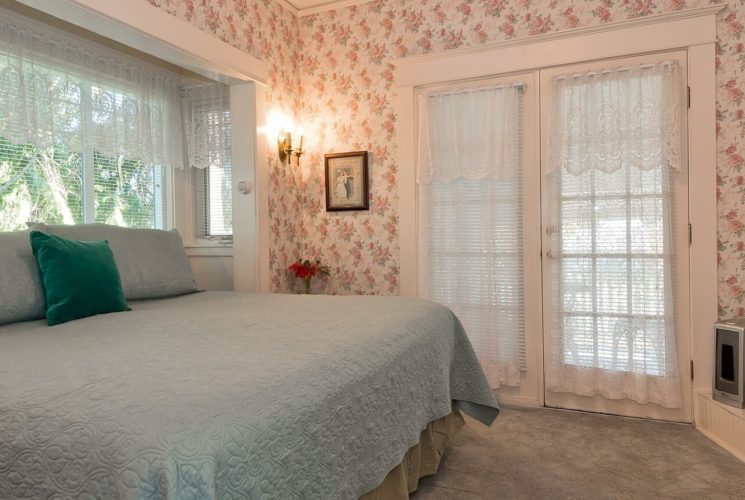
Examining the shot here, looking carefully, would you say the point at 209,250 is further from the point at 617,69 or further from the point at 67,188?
the point at 617,69

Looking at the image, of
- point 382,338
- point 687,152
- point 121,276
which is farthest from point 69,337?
point 687,152

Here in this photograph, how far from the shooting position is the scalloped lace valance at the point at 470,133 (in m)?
3.03

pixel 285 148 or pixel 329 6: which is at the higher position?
pixel 329 6

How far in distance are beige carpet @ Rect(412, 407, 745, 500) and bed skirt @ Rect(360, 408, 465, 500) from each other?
0.30 ft

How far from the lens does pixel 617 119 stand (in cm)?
279

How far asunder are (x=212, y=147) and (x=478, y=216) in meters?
1.90

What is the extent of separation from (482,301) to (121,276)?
2044 mm

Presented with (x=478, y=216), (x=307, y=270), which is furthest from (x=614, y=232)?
(x=307, y=270)

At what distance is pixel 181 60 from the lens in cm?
267

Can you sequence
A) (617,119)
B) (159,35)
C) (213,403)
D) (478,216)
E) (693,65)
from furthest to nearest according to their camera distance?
1. (478,216)
2. (617,119)
3. (693,65)
4. (159,35)
5. (213,403)

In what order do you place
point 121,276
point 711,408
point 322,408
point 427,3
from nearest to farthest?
1. point 322,408
2. point 121,276
3. point 711,408
4. point 427,3

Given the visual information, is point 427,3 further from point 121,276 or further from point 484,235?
point 121,276

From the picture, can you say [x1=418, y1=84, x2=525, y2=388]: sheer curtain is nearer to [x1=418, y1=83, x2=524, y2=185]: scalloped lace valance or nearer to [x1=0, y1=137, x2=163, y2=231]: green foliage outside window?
[x1=418, y1=83, x2=524, y2=185]: scalloped lace valance

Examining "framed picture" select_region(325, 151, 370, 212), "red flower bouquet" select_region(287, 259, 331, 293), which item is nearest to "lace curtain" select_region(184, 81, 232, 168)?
"framed picture" select_region(325, 151, 370, 212)
